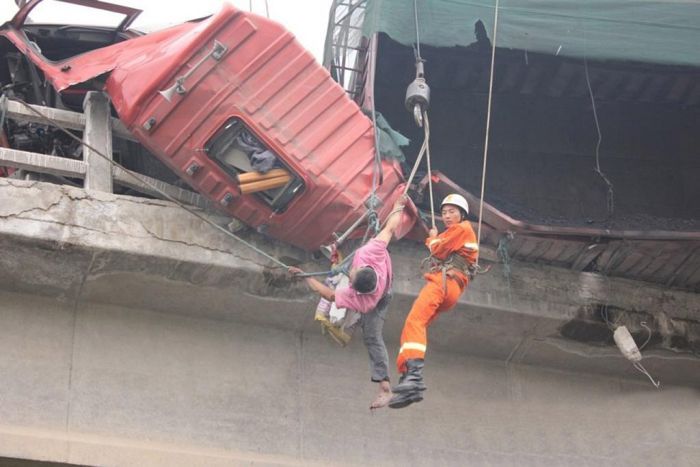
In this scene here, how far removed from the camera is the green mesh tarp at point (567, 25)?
10.4 m

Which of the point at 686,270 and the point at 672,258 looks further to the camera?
the point at 686,270

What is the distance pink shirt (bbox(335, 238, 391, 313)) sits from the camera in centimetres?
877

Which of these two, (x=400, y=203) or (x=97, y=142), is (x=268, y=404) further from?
(x=97, y=142)

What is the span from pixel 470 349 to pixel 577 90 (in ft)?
9.99

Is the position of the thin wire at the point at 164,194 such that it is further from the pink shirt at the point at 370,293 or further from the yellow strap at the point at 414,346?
the yellow strap at the point at 414,346

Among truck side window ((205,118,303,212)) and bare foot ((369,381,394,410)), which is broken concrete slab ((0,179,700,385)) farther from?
bare foot ((369,381,394,410))

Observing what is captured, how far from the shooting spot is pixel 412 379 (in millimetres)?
8508

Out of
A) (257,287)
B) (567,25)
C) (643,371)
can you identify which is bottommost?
(643,371)

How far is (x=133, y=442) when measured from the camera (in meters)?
9.31

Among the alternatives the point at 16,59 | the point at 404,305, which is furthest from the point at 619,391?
the point at 16,59

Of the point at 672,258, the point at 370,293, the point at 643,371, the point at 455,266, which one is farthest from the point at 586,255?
the point at 370,293

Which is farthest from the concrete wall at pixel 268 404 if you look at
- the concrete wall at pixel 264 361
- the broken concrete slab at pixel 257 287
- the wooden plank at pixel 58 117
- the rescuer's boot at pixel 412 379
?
the rescuer's boot at pixel 412 379

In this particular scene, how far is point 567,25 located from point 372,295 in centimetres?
333

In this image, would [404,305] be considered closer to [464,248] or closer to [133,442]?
[464,248]
